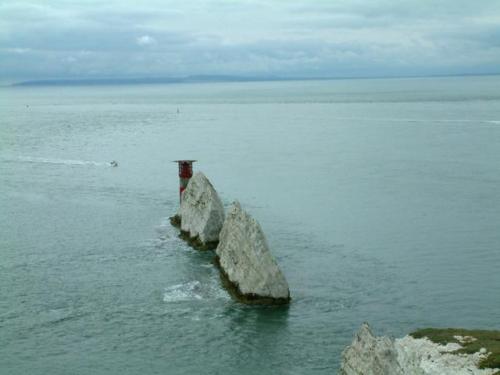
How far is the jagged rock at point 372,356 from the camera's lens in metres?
30.4

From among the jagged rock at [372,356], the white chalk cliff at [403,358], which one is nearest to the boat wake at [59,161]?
the white chalk cliff at [403,358]

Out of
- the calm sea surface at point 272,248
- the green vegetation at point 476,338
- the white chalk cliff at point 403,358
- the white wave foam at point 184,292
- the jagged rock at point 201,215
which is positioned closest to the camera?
the white chalk cliff at point 403,358

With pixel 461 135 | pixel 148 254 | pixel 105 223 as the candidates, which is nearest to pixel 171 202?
pixel 105 223

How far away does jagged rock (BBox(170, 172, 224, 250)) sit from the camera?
62500 mm

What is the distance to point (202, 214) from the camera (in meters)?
64.0

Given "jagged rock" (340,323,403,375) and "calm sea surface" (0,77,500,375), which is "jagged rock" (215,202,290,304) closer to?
"calm sea surface" (0,77,500,375)

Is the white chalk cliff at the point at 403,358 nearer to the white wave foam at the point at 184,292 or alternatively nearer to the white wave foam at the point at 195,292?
the white wave foam at the point at 195,292

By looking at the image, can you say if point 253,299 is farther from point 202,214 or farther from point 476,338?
point 202,214

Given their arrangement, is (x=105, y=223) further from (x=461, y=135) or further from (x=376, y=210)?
(x=461, y=135)

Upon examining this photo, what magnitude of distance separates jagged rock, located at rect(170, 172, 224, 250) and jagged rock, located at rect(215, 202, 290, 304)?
→ 31.0 feet

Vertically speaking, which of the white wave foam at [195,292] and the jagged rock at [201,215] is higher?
the jagged rock at [201,215]

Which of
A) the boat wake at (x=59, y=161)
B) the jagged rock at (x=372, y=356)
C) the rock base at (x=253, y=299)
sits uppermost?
the jagged rock at (x=372, y=356)

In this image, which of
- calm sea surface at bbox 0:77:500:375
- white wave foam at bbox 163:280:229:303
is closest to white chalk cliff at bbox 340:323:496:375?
calm sea surface at bbox 0:77:500:375

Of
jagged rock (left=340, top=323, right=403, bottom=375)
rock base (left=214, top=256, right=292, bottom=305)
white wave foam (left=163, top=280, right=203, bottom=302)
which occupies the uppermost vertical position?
jagged rock (left=340, top=323, right=403, bottom=375)
